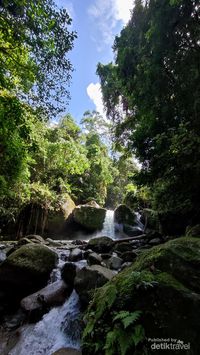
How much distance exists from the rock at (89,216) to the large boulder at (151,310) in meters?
13.6

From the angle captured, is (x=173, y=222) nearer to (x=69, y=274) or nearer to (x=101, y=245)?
(x=101, y=245)

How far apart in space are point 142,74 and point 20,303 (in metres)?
6.98

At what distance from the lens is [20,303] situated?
480cm

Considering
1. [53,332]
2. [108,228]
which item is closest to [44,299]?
[53,332]

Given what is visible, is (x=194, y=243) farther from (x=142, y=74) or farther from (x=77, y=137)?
(x=77, y=137)

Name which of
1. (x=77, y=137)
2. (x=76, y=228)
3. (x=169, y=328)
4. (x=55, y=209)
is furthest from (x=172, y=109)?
(x=77, y=137)

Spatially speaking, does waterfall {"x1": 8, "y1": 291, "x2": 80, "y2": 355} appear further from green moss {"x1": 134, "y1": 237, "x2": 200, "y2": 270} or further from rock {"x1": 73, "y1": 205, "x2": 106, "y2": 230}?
rock {"x1": 73, "y1": 205, "x2": 106, "y2": 230}

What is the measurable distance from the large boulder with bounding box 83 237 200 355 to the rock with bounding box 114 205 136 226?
13.6 metres

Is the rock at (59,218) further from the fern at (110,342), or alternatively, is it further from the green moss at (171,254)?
the fern at (110,342)

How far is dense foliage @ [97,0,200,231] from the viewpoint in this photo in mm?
5895

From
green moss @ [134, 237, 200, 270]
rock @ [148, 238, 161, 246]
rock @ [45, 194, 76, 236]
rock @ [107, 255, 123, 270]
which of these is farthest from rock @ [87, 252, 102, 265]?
rock @ [45, 194, 76, 236]

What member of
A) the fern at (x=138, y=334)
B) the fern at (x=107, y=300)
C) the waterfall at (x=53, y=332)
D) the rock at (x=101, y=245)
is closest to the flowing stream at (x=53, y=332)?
the waterfall at (x=53, y=332)

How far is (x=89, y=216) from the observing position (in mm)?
16047

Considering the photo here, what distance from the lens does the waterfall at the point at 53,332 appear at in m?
3.71
